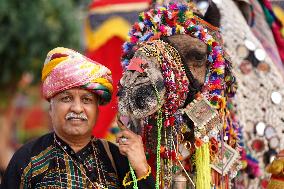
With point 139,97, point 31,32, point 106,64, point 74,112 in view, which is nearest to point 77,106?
point 74,112

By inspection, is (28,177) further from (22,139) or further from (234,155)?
(22,139)

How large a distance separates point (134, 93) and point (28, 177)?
2.20ft

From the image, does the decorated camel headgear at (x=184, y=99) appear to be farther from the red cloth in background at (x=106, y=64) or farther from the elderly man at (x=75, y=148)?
the red cloth in background at (x=106, y=64)

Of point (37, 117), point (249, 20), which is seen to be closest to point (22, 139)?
point (37, 117)

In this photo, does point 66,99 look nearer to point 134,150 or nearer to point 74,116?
point 74,116

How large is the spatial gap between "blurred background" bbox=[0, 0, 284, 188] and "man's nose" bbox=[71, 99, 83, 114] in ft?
1.08

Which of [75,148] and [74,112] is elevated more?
[74,112]

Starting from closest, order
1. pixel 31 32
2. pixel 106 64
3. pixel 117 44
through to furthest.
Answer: pixel 106 64 < pixel 117 44 < pixel 31 32

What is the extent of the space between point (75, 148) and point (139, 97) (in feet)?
1.49

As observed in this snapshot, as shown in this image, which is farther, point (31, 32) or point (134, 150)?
point (31, 32)

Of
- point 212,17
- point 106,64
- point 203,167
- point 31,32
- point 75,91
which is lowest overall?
point 203,167

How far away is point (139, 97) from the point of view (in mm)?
3693

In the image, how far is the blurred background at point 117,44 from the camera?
15.8 feet

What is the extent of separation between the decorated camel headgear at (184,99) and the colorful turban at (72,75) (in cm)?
17
